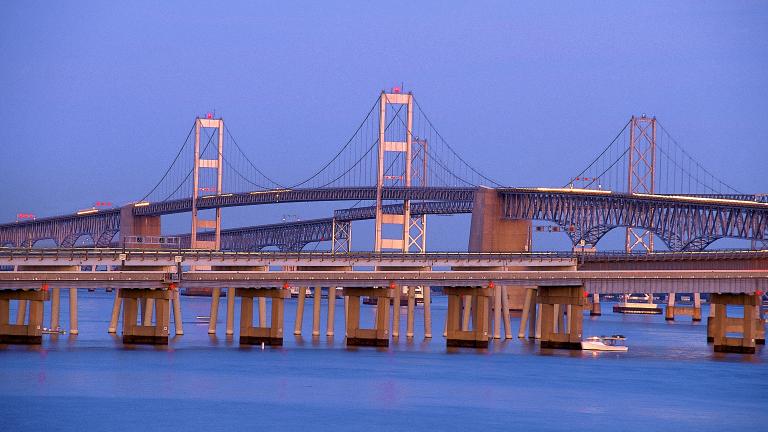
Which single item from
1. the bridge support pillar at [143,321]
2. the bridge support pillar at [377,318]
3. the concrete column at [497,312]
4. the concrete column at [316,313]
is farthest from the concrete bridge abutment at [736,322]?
the bridge support pillar at [143,321]

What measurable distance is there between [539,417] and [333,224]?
115464mm

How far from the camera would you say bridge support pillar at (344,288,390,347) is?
67000 mm

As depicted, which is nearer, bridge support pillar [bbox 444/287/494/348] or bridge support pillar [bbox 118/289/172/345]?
bridge support pillar [bbox 118/289/172/345]

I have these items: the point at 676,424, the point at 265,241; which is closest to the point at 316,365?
the point at 676,424

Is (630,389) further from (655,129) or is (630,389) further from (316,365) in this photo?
(655,129)

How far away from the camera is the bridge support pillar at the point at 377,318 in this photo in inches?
2638

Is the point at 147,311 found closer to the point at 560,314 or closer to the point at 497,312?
the point at 560,314

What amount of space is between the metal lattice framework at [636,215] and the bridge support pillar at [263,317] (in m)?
51.8

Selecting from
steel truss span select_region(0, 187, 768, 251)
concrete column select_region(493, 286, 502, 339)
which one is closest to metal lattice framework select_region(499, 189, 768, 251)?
steel truss span select_region(0, 187, 768, 251)

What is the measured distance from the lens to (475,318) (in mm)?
70062

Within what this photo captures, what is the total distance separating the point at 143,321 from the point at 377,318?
9.68 metres

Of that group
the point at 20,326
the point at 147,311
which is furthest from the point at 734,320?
the point at 20,326

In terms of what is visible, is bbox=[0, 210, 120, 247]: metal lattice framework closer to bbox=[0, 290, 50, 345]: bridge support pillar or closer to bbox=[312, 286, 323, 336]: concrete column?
bbox=[312, 286, 323, 336]: concrete column

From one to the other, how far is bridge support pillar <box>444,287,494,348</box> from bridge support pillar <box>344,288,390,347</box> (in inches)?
108
